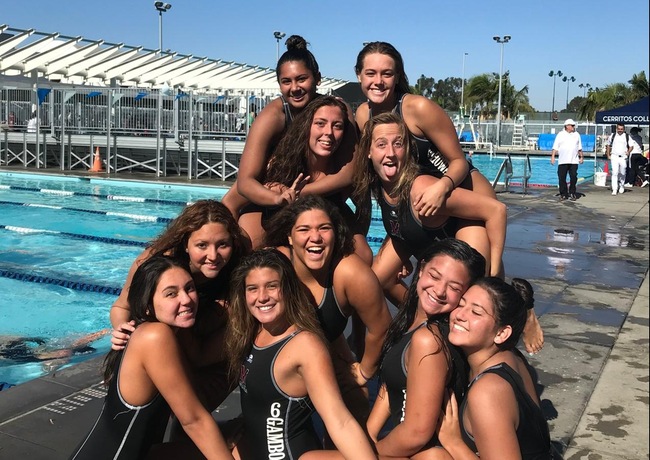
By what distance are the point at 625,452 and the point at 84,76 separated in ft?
80.0

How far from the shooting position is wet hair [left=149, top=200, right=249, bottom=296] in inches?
127

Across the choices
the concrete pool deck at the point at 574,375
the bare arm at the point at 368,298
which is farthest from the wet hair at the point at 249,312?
the concrete pool deck at the point at 574,375

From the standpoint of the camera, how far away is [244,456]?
120 inches

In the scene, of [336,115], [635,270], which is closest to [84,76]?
[635,270]

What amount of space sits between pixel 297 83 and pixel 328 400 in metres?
1.75

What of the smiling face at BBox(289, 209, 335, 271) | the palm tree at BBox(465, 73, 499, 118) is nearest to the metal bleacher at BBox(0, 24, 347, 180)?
the smiling face at BBox(289, 209, 335, 271)

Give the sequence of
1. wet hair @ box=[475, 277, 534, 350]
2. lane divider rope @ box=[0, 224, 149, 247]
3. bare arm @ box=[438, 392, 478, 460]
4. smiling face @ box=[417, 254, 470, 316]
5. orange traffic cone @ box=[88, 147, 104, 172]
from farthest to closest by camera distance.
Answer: orange traffic cone @ box=[88, 147, 104, 172] → lane divider rope @ box=[0, 224, 149, 247] → smiling face @ box=[417, 254, 470, 316] → bare arm @ box=[438, 392, 478, 460] → wet hair @ box=[475, 277, 534, 350]

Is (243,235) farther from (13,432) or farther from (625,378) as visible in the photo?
(625,378)

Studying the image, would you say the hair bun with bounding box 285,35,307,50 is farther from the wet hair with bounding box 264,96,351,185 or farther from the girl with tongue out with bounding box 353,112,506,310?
the girl with tongue out with bounding box 353,112,506,310

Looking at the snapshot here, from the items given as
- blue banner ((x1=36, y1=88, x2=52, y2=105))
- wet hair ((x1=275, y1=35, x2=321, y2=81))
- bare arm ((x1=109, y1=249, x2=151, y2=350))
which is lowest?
bare arm ((x1=109, y1=249, x2=151, y2=350))

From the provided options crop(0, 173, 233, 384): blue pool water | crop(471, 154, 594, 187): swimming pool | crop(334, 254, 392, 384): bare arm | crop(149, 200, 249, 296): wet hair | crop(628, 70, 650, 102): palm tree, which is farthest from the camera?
crop(628, 70, 650, 102): palm tree

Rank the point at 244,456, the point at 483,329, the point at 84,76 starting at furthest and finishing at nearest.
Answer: the point at 84,76, the point at 244,456, the point at 483,329

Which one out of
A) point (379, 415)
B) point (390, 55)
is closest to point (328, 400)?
point (379, 415)

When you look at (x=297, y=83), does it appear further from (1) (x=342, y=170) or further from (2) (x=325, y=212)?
(2) (x=325, y=212)
